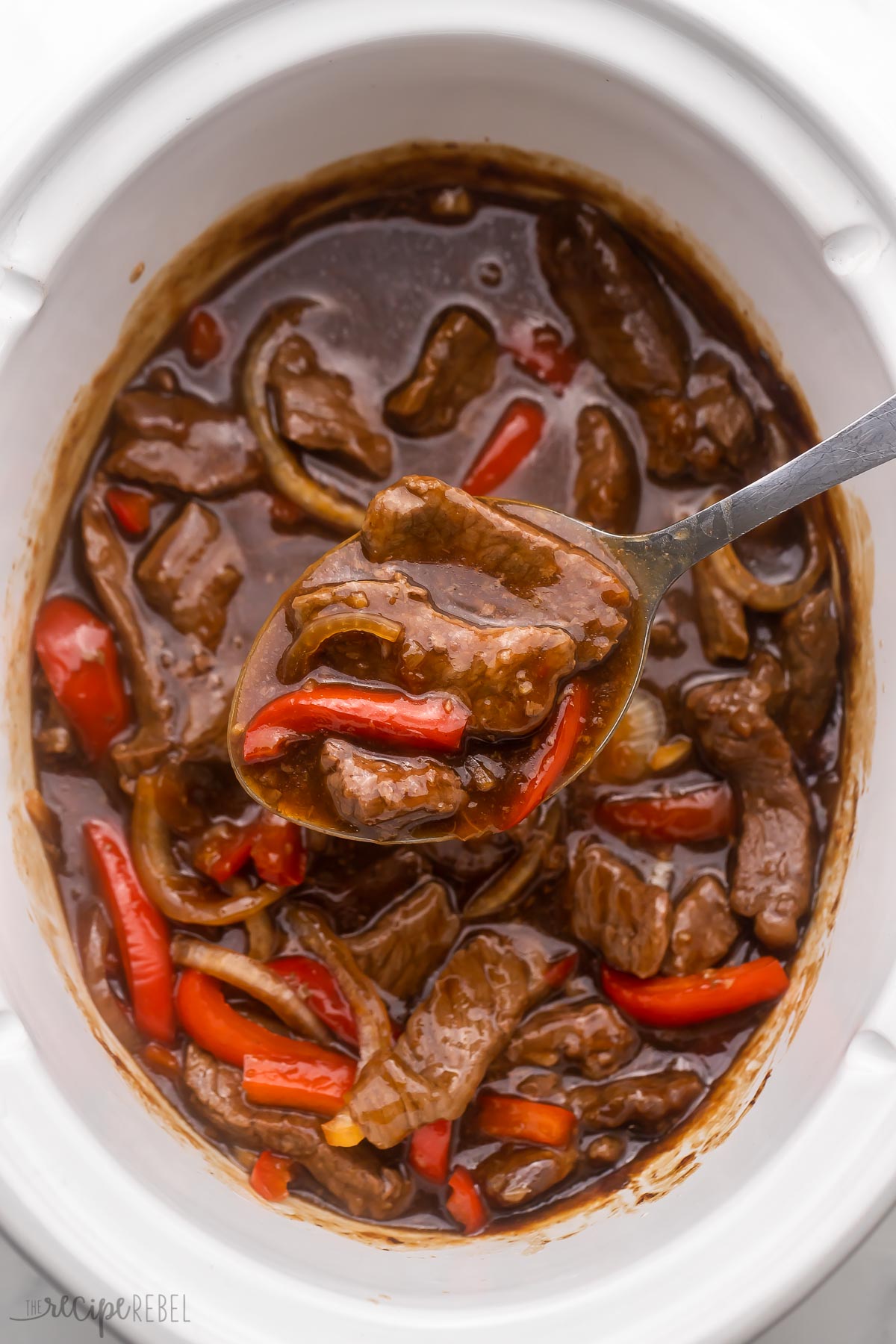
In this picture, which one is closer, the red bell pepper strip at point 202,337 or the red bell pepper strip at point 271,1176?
the red bell pepper strip at point 271,1176

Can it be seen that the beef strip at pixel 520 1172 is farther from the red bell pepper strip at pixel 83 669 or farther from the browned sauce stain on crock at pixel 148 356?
the red bell pepper strip at pixel 83 669

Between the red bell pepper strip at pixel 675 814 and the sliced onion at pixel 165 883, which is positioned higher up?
the red bell pepper strip at pixel 675 814

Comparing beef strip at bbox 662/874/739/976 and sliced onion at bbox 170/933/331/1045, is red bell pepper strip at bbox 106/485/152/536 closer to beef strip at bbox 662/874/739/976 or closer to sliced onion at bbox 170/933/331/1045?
sliced onion at bbox 170/933/331/1045

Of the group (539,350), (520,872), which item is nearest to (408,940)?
(520,872)

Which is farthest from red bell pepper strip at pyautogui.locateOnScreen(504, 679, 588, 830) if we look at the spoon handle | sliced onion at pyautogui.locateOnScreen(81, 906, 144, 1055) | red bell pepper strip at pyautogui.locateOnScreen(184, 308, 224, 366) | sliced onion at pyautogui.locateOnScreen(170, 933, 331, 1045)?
red bell pepper strip at pyautogui.locateOnScreen(184, 308, 224, 366)

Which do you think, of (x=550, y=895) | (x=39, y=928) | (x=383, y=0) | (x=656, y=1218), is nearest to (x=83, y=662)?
(x=39, y=928)

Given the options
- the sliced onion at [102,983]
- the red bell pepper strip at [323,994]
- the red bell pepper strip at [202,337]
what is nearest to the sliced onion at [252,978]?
the red bell pepper strip at [323,994]

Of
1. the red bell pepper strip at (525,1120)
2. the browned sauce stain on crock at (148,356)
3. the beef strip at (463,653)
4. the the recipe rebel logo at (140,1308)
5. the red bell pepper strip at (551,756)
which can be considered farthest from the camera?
the red bell pepper strip at (525,1120)

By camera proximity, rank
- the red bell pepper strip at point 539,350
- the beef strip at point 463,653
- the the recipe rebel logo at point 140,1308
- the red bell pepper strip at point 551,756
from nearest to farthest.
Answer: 1. the the recipe rebel logo at point 140,1308
2. the beef strip at point 463,653
3. the red bell pepper strip at point 551,756
4. the red bell pepper strip at point 539,350
